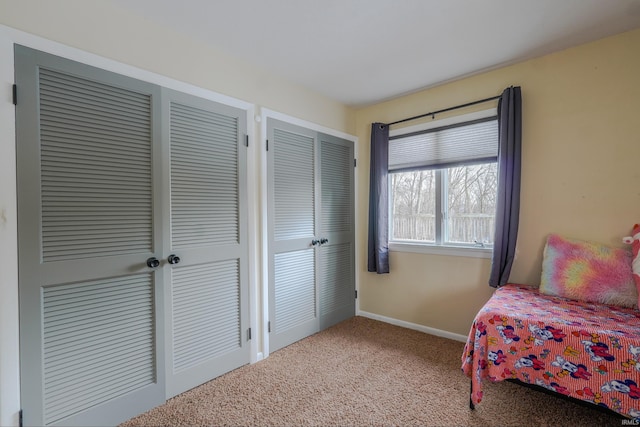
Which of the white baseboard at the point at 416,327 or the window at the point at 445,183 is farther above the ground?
the window at the point at 445,183

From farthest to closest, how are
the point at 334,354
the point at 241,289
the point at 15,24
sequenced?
the point at 334,354 → the point at 241,289 → the point at 15,24

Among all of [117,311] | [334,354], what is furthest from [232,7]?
[334,354]

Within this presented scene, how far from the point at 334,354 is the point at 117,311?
65.2 inches

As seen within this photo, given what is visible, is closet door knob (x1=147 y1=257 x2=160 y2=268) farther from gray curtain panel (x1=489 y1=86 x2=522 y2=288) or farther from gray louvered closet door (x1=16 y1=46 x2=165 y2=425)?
gray curtain panel (x1=489 y1=86 x2=522 y2=288)

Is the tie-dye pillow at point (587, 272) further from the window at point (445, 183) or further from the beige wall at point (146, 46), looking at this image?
the beige wall at point (146, 46)

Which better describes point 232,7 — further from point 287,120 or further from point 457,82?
point 457,82

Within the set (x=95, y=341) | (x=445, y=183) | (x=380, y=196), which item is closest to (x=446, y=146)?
(x=445, y=183)

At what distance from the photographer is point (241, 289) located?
2.27 m

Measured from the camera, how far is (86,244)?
1552mm

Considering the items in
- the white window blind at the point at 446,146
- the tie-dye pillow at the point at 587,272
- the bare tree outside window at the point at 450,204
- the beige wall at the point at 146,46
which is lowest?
the tie-dye pillow at the point at 587,272

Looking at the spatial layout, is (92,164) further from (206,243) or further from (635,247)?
(635,247)

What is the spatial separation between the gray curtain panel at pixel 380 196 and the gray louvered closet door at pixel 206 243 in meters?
1.47

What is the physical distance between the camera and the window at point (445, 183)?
2545 millimetres

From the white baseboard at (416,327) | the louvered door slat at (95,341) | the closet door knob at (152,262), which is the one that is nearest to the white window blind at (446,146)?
the white baseboard at (416,327)
